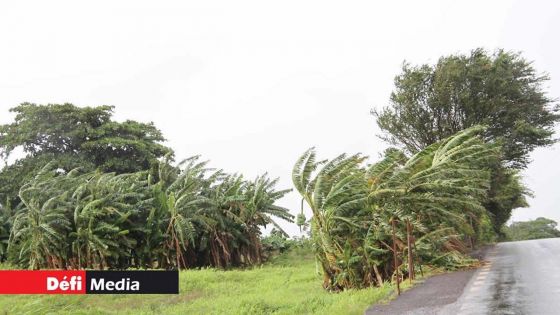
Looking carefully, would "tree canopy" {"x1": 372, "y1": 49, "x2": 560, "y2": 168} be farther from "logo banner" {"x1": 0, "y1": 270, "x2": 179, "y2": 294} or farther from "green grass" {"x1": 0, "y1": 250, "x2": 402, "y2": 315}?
"logo banner" {"x1": 0, "y1": 270, "x2": 179, "y2": 294}

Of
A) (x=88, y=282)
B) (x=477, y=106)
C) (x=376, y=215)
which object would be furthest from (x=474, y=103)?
(x=88, y=282)

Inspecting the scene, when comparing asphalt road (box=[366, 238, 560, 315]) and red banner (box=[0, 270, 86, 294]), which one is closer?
asphalt road (box=[366, 238, 560, 315])

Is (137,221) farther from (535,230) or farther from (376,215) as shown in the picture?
(535,230)

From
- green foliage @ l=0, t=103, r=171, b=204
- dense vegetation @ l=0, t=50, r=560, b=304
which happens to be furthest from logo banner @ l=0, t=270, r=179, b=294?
green foliage @ l=0, t=103, r=171, b=204

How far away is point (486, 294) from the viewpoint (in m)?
8.87

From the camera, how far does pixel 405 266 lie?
1270 cm

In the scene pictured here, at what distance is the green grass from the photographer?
10016 mm

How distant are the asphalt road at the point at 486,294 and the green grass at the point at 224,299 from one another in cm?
79

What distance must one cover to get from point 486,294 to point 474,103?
16.8 meters

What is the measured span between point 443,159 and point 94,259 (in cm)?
1323

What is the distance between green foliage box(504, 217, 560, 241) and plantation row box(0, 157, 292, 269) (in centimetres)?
5848

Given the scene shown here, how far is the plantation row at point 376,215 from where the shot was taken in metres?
12.4

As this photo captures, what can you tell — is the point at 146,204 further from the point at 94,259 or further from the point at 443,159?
the point at 443,159

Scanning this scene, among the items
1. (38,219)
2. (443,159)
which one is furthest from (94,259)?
(443,159)
